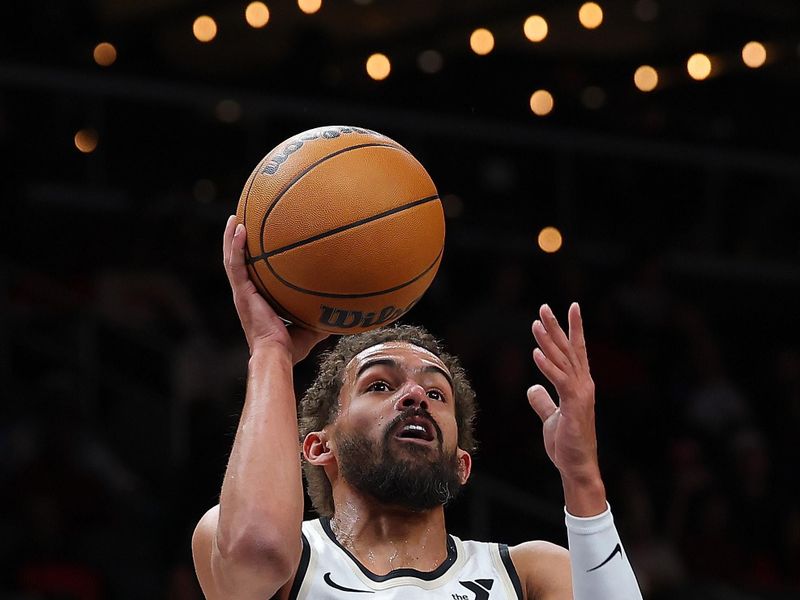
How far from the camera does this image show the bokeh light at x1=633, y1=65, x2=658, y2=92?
11672mm

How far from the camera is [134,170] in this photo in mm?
10055

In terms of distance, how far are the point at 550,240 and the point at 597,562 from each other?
7.06 m

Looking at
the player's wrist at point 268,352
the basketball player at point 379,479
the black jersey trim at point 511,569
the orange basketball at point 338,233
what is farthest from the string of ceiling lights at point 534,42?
the player's wrist at point 268,352

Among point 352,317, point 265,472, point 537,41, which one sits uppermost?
point 537,41

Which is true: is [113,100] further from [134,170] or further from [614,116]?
[614,116]

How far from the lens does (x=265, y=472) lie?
10.3ft

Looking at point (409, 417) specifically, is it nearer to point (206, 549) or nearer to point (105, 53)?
point (206, 549)

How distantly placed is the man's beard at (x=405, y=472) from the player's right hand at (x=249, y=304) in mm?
466

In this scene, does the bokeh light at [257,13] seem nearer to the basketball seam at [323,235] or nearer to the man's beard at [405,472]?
the man's beard at [405,472]

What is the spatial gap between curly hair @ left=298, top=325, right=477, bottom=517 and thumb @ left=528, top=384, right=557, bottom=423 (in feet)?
1.99

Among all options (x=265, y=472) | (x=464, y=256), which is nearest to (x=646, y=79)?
(x=464, y=256)

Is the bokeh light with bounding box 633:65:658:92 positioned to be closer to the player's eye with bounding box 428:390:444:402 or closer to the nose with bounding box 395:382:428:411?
the player's eye with bounding box 428:390:444:402

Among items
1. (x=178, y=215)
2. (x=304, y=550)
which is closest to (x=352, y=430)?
(x=304, y=550)

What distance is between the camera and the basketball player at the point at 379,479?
3164 mm
